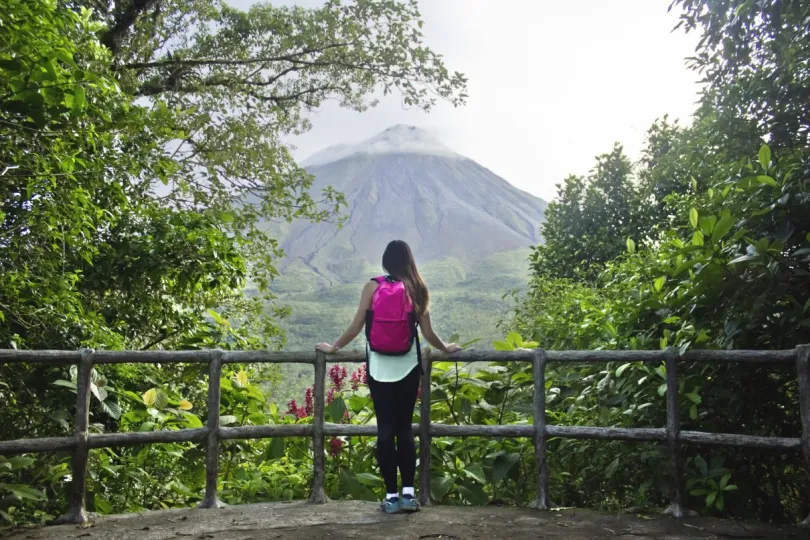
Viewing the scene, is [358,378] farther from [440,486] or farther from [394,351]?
[394,351]

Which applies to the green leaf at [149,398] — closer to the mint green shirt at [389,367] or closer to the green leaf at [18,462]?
the green leaf at [18,462]

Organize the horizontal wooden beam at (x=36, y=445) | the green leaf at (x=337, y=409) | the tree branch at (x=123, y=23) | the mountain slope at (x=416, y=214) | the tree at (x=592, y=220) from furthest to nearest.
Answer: the mountain slope at (x=416, y=214) → the tree at (x=592, y=220) → the tree branch at (x=123, y=23) → the green leaf at (x=337, y=409) → the horizontal wooden beam at (x=36, y=445)

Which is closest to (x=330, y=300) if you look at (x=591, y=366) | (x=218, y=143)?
(x=218, y=143)

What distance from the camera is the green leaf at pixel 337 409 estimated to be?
16.1ft

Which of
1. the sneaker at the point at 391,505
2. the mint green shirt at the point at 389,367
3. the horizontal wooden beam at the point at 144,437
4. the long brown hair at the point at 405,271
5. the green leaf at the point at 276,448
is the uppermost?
the long brown hair at the point at 405,271

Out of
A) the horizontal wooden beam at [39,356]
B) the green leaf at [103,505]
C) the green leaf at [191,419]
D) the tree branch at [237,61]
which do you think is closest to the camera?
the horizontal wooden beam at [39,356]

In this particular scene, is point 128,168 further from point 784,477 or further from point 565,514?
point 784,477

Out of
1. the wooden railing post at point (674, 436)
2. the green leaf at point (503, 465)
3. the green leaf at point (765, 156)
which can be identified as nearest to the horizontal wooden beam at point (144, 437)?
the green leaf at point (503, 465)

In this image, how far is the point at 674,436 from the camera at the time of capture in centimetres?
432

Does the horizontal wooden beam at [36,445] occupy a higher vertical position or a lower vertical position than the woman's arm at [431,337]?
lower

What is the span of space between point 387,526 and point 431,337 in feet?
3.67

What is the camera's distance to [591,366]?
5340 millimetres

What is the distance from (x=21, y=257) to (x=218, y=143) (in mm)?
6544

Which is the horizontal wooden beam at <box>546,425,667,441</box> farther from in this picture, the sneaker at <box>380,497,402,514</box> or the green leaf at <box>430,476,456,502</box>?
the sneaker at <box>380,497,402,514</box>
